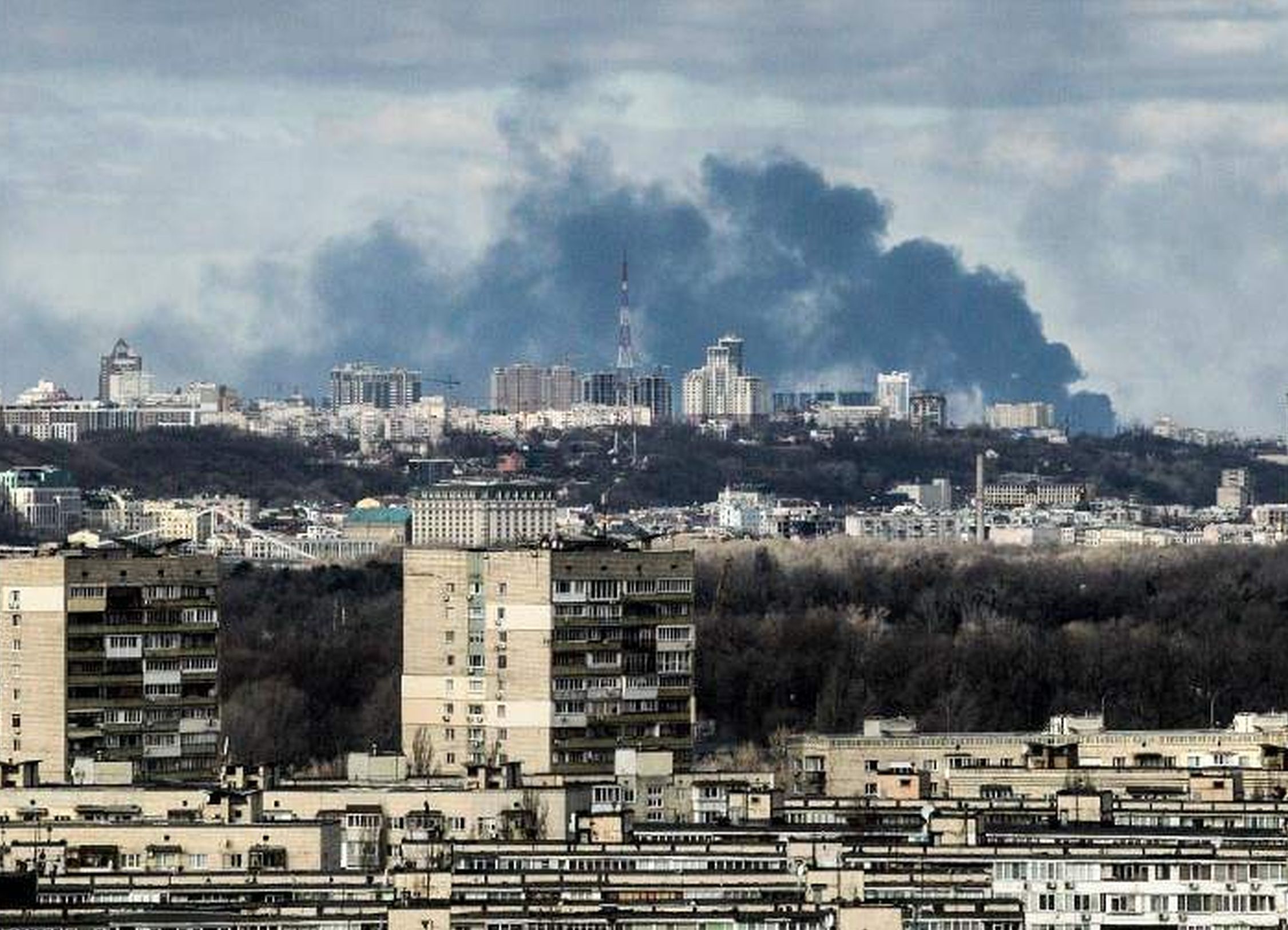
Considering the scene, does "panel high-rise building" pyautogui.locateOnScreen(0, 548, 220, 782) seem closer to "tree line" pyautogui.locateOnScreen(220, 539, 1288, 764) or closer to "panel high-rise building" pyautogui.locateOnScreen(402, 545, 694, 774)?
"panel high-rise building" pyautogui.locateOnScreen(402, 545, 694, 774)

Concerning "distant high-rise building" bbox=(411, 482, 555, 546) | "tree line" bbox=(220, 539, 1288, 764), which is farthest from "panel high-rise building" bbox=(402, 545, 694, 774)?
"distant high-rise building" bbox=(411, 482, 555, 546)

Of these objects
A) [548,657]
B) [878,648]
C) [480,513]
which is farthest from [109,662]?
[480,513]

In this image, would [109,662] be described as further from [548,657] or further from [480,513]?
[480,513]

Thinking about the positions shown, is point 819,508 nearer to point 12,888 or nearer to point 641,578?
point 641,578

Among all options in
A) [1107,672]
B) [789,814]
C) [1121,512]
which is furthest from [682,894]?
[1121,512]

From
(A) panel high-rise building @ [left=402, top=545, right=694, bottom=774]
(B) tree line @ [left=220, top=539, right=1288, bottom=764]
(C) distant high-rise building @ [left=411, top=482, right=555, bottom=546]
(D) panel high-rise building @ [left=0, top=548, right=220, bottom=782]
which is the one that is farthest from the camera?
(C) distant high-rise building @ [left=411, top=482, right=555, bottom=546]
